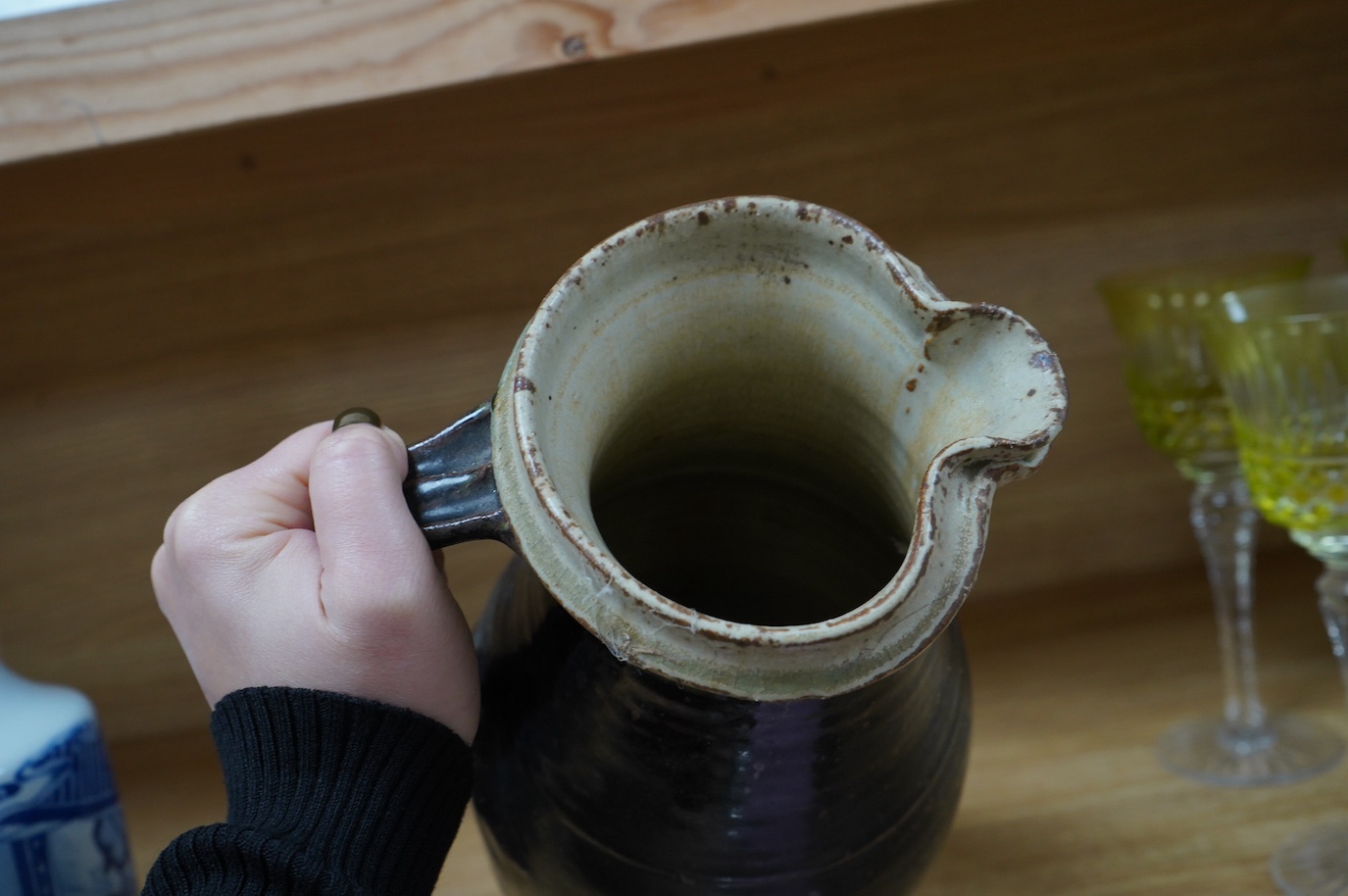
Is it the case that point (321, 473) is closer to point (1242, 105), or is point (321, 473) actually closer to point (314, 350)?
point (314, 350)

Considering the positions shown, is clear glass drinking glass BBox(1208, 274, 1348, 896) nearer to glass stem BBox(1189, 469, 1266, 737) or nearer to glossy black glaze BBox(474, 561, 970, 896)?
glass stem BBox(1189, 469, 1266, 737)

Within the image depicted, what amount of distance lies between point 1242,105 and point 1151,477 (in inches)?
10.4

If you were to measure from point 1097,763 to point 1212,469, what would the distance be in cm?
19

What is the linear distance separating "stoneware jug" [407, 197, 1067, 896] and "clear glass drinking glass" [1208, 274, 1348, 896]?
0.24 metres

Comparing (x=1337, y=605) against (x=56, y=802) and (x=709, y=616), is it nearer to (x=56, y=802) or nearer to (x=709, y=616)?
(x=709, y=616)

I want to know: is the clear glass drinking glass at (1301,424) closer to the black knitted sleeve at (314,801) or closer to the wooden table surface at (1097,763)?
the wooden table surface at (1097,763)

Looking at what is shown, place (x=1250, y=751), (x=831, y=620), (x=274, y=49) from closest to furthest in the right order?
(x=831, y=620) → (x=274, y=49) → (x=1250, y=751)

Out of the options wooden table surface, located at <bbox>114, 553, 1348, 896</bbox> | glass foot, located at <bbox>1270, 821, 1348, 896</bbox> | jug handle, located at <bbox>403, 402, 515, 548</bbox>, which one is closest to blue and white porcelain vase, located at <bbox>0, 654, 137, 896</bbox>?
wooden table surface, located at <bbox>114, 553, 1348, 896</bbox>

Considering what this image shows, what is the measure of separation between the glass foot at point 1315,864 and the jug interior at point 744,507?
268 mm

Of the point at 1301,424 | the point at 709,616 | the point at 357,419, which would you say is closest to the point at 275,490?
the point at 357,419

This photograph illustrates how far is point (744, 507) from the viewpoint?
0.54 m

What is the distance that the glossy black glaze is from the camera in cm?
41

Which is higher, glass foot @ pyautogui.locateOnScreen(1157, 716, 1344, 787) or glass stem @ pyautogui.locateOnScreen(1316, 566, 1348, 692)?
glass stem @ pyautogui.locateOnScreen(1316, 566, 1348, 692)

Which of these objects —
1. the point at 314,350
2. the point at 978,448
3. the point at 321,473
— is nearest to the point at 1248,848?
the point at 978,448
